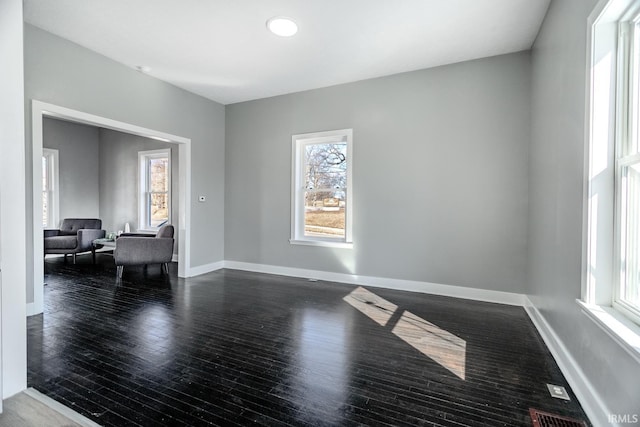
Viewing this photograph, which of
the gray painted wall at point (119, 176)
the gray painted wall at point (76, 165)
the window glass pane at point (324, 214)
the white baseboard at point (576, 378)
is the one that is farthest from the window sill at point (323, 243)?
the gray painted wall at point (76, 165)

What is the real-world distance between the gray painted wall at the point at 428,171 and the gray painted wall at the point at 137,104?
3.42 feet

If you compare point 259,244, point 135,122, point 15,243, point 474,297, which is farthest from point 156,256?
point 474,297

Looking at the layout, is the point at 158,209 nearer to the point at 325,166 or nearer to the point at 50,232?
the point at 50,232

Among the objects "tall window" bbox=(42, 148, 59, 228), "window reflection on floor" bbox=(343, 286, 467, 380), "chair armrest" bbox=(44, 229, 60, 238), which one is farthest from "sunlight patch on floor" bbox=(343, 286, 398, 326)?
"tall window" bbox=(42, 148, 59, 228)

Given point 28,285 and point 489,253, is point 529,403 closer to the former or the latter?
point 489,253

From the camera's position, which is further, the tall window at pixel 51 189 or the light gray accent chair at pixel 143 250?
the tall window at pixel 51 189

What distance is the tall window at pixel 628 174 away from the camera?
158 centimetres

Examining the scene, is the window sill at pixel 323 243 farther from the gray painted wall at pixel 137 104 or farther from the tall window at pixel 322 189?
the gray painted wall at pixel 137 104

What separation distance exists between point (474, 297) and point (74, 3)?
17.0ft

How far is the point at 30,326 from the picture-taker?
115 inches

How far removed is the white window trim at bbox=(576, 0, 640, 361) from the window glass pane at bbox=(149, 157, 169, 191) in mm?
6842

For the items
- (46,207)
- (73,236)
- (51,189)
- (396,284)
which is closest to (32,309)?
(73,236)

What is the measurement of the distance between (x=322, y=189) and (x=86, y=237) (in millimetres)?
4840

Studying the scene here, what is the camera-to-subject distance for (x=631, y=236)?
1.62 metres
